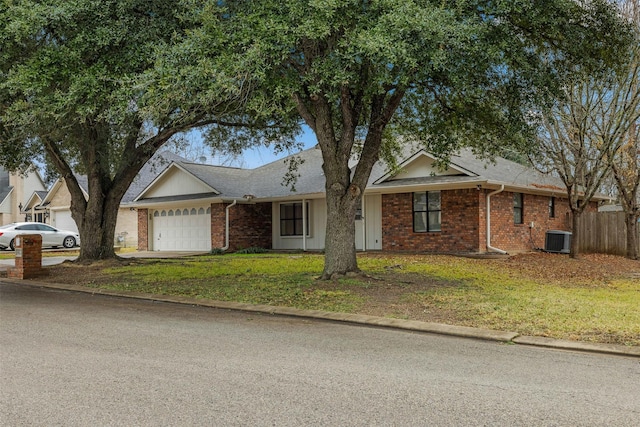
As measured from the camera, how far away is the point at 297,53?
10703 mm

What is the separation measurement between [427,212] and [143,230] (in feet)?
49.0

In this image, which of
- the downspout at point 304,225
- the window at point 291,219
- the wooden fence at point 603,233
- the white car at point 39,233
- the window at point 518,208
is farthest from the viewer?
the white car at point 39,233

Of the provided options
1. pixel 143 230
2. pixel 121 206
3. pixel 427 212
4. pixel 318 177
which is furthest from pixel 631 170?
pixel 121 206

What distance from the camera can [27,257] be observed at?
13500mm

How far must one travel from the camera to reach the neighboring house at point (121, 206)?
1195 inches

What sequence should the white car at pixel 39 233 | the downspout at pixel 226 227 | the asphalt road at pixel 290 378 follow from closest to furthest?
the asphalt road at pixel 290 378 → the downspout at pixel 226 227 → the white car at pixel 39 233

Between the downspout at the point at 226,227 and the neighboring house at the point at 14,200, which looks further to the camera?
the neighboring house at the point at 14,200

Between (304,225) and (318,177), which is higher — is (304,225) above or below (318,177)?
below

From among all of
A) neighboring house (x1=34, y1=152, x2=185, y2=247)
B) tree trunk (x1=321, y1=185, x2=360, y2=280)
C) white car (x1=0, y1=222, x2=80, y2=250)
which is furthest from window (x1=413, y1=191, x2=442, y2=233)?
white car (x1=0, y1=222, x2=80, y2=250)

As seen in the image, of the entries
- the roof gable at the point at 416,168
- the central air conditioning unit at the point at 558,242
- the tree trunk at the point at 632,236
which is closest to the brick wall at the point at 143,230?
the roof gable at the point at 416,168

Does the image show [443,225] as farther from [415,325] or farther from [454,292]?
[415,325]

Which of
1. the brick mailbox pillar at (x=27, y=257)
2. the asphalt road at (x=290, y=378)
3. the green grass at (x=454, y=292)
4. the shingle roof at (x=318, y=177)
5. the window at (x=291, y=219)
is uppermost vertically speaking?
the shingle roof at (x=318, y=177)

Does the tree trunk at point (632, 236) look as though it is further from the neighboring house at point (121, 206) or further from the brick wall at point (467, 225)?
the neighboring house at point (121, 206)

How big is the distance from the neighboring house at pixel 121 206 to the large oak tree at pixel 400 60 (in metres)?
18.3
